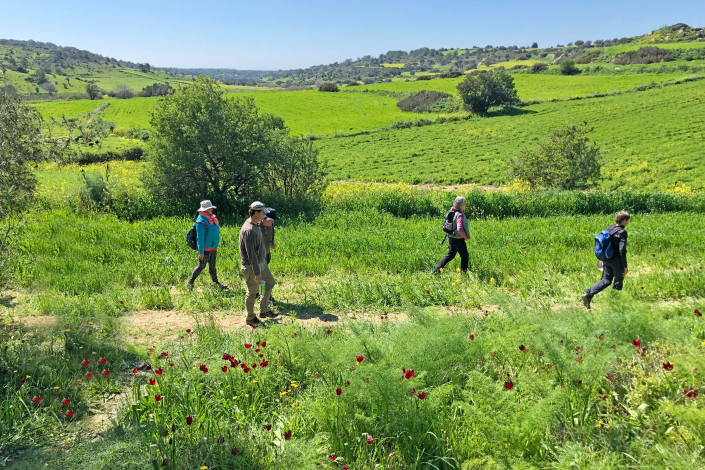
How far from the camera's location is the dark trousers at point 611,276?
657cm

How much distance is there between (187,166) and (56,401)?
12229mm

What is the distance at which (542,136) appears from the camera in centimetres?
3772

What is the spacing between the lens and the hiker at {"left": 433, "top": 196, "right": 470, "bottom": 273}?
8.21m

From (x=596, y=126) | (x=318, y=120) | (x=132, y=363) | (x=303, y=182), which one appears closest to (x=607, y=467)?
(x=132, y=363)

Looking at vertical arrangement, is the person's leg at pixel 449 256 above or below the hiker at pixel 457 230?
below

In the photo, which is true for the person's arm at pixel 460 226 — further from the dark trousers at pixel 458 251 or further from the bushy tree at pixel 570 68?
the bushy tree at pixel 570 68

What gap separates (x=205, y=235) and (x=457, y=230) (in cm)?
510

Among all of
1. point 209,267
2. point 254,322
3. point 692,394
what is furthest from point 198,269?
point 692,394

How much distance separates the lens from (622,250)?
639 centimetres

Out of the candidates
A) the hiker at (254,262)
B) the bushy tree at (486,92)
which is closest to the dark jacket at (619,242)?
the hiker at (254,262)

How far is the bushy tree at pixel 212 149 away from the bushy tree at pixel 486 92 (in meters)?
44.9

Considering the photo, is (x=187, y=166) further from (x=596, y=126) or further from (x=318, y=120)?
(x=318, y=120)

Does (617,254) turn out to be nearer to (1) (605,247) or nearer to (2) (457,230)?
(1) (605,247)

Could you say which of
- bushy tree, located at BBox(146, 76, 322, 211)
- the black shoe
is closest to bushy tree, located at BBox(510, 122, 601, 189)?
bushy tree, located at BBox(146, 76, 322, 211)
